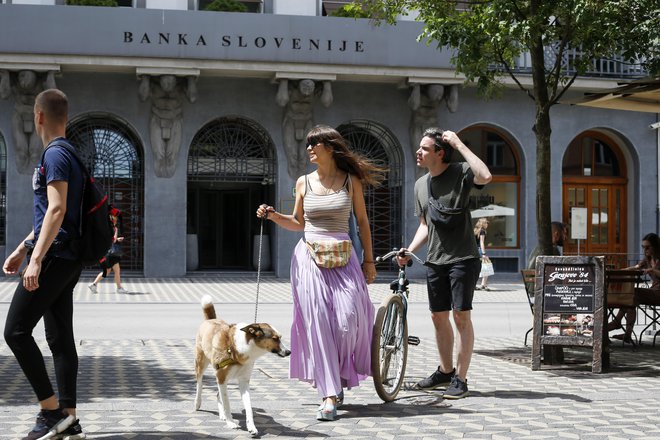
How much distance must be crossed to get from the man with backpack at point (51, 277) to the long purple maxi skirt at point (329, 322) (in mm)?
1664

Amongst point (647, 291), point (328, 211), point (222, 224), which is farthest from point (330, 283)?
point (222, 224)

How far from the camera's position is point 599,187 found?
26.5 meters

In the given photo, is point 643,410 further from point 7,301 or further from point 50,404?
point 7,301

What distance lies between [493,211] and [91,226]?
68.8 feet

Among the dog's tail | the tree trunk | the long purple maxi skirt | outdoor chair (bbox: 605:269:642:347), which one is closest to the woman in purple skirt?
the long purple maxi skirt

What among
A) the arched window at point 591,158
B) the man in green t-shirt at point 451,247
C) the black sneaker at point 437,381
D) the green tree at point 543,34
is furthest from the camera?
the arched window at point 591,158

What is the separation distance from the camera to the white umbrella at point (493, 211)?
25.6 m

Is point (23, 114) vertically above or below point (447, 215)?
above

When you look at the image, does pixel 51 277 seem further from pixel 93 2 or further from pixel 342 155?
pixel 93 2

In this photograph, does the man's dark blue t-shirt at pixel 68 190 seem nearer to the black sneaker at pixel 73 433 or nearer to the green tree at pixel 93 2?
the black sneaker at pixel 73 433

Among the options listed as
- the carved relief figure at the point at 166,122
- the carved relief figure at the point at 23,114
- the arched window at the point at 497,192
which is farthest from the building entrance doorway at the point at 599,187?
the carved relief figure at the point at 23,114

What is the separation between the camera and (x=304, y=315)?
673 cm

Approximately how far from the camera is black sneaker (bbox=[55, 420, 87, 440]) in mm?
5488

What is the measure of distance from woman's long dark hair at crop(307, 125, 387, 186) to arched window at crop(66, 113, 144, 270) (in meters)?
17.7
